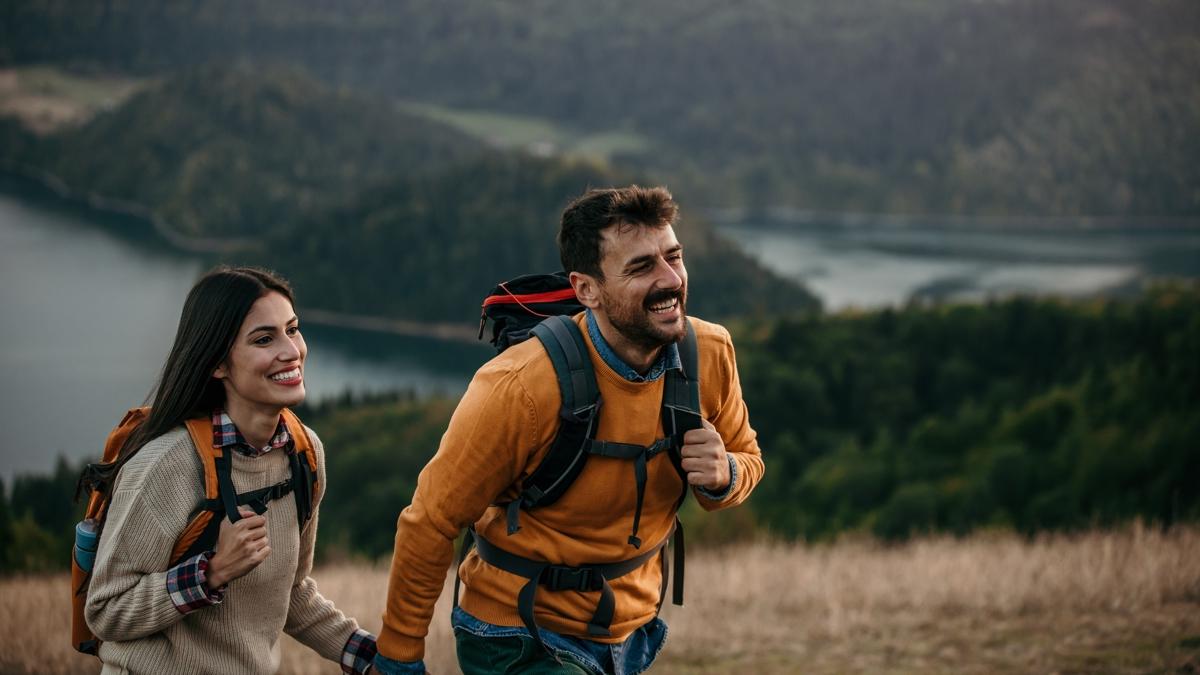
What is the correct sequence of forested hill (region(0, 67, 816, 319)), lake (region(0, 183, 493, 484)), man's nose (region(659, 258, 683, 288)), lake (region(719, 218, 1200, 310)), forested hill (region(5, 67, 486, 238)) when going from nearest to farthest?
man's nose (region(659, 258, 683, 288)) → lake (region(0, 183, 493, 484)) → lake (region(719, 218, 1200, 310)) → forested hill (region(0, 67, 816, 319)) → forested hill (region(5, 67, 486, 238))

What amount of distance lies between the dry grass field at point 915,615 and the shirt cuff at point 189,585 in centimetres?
242

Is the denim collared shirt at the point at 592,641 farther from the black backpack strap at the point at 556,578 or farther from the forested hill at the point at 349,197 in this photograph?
the forested hill at the point at 349,197

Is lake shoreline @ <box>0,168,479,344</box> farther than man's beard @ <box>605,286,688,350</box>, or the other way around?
lake shoreline @ <box>0,168,479,344</box>

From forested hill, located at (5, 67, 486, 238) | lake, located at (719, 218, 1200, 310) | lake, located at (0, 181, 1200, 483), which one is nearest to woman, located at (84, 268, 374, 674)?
lake, located at (0, 181, 1200, 483)

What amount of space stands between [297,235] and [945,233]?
309 feet

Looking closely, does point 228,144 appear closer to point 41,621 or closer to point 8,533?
point 8,533

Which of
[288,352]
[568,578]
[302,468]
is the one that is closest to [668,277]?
[568,578]

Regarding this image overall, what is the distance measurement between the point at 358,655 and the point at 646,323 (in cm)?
143

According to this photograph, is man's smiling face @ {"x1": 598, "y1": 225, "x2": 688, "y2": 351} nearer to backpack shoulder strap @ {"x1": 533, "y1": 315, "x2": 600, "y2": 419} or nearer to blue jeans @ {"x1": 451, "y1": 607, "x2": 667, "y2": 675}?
backpack shoulder strap @ {"x1": 533, "y1": 315, "x2": 600, "y2": 419}

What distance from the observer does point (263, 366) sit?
3082 millimetres

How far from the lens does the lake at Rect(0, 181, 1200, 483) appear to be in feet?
262

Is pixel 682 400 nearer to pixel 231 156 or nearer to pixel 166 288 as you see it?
pixel 166 288

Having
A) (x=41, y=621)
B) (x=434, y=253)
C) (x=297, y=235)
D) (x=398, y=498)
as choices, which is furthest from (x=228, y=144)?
(x=41, y=621)

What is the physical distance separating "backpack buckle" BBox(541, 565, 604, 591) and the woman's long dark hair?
106cm
